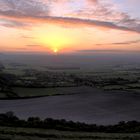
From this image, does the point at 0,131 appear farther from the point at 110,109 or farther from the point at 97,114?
the point at 110,109

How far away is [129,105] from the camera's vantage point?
246 feet

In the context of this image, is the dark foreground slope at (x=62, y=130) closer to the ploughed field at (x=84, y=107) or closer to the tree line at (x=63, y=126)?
the tree line at (x=63, y=126)

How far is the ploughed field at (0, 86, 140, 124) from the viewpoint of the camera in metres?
59.2

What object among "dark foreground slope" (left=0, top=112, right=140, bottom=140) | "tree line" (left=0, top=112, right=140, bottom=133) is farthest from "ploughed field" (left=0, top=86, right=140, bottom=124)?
"dark foreground slope" (left=0, top=112, right=140, bottom=140)

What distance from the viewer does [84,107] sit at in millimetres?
70938

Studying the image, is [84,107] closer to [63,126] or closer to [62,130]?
[63,126]

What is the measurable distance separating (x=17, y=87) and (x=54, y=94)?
1674cm

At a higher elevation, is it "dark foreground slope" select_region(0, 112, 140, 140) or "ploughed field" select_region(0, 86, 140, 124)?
"ploughed field" select_region(0, 86, 140, 124)

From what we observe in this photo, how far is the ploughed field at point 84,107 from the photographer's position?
5925 centimetres

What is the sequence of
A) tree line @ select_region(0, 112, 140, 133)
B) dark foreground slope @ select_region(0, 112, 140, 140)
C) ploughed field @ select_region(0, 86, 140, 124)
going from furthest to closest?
ploughed field @ select_region(0, 86, 140, 124) < tree line @ select_region(0, 112, 140, 133) < dark foreground slope @ select_region(0, 112, 140, 140)

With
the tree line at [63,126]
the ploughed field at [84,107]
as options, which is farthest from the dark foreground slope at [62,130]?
the ploughed field at [84,107]

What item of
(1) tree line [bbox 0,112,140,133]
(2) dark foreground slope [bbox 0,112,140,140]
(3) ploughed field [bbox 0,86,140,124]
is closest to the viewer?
(2) dark foreground slope [bbox 0,112,140,140]

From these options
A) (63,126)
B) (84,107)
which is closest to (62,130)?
(63,126)

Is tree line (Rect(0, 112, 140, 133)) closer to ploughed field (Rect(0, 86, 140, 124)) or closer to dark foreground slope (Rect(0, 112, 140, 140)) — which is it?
dark foreground slope (Rect(0, 112, 140, 140))
